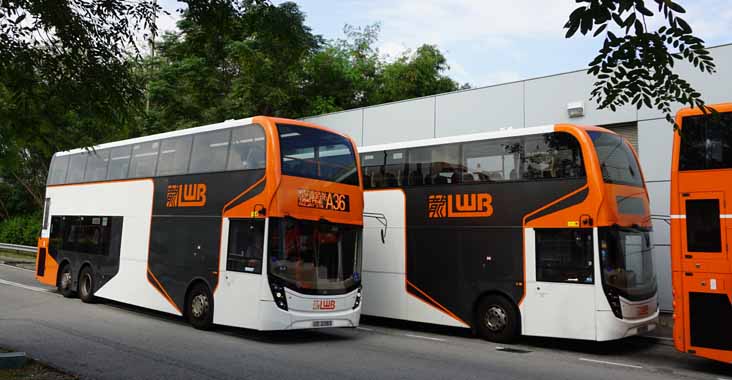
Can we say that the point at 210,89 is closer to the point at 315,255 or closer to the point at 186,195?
the point at 186,195

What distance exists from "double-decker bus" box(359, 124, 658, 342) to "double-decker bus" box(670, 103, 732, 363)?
1462 mm

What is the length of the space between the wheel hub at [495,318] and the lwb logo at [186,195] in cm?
612

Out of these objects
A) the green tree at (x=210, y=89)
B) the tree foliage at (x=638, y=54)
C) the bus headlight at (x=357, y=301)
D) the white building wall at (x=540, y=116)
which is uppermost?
the green tree at (x=210, y=89)

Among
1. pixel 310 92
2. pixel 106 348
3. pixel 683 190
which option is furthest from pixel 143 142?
pixel 310 92

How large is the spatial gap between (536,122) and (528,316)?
7271 mm

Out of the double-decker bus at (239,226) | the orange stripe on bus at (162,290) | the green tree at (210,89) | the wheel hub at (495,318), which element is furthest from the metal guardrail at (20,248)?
the wheel hub at (495,318)

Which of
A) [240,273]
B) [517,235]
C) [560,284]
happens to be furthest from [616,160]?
[240,273]

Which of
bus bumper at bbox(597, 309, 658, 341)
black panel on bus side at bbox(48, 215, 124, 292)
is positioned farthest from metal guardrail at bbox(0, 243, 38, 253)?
bus bumper at bbox(597, 309, 658, 341)

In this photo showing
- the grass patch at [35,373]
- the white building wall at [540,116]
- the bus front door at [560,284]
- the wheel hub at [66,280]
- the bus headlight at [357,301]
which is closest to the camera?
the grass patch at [35,373]

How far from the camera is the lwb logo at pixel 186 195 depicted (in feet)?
41.2

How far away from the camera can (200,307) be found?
479 inches

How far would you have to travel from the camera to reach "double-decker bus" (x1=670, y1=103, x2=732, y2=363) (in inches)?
Answer: 349

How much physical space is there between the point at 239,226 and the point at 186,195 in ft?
6.93

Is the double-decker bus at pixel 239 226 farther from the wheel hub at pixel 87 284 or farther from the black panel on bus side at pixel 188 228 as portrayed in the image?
the wheel hub at pixel 87 284
